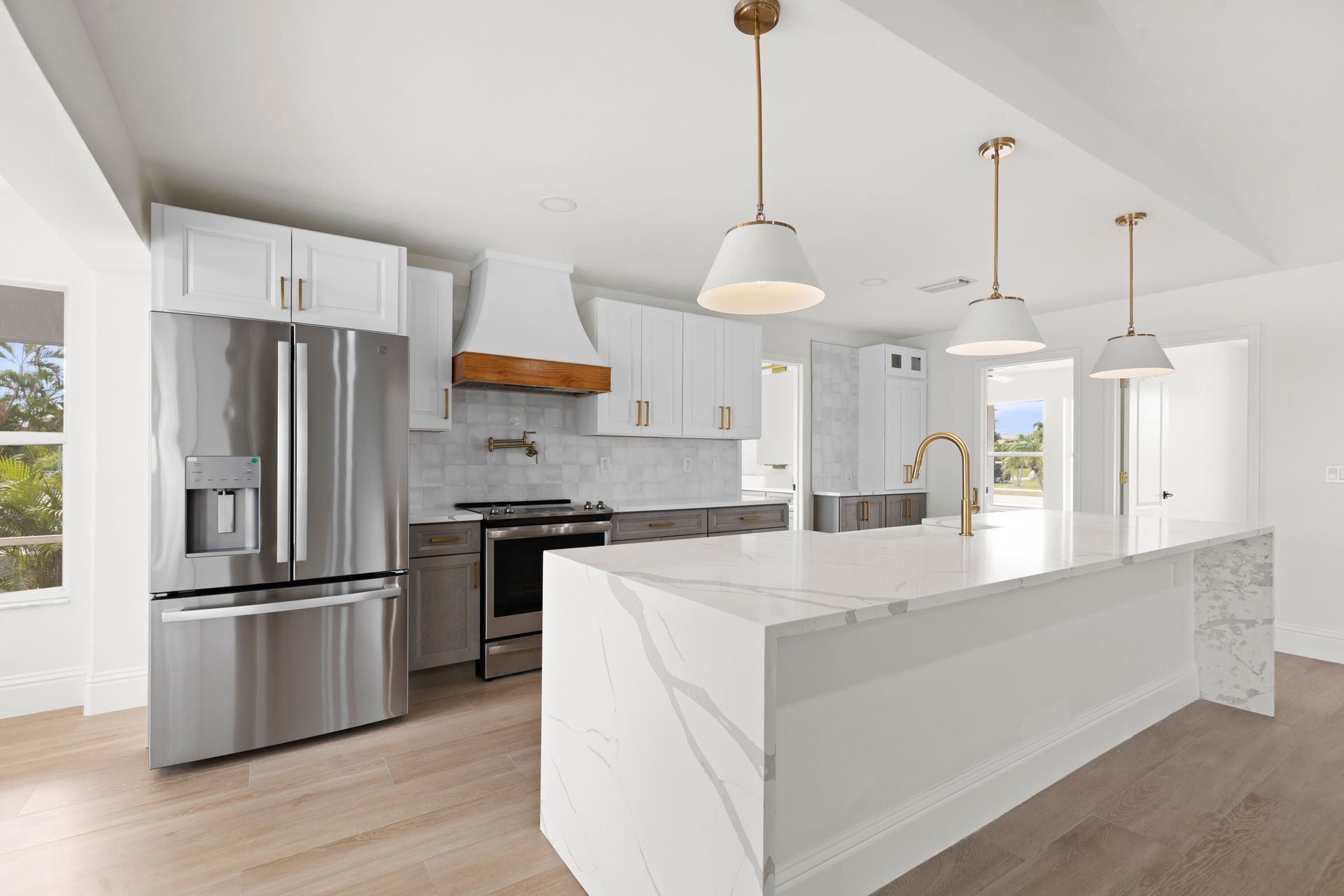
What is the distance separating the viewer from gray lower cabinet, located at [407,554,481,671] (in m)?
3.31

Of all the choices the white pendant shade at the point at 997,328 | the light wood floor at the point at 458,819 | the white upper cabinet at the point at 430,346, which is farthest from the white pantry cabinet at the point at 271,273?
the white pendant shade at the point at 997,328

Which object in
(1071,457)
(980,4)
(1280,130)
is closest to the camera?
(980,4)

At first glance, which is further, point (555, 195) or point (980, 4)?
point (555, 195)

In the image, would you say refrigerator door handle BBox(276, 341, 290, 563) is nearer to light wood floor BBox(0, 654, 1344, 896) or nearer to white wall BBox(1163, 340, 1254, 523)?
light wood floor BBox(0, 654, 1344, 896)

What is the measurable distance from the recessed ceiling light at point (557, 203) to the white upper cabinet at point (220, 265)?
108 centimetres

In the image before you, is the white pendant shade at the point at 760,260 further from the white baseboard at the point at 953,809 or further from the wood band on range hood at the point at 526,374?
the wood band on range hood at the point at 526,374

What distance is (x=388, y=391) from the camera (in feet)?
9.61

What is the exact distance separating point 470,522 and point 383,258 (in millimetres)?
1352

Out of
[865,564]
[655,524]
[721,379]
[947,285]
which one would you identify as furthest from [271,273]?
[947,285]

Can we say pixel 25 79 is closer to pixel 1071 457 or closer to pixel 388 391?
pixel 388 391

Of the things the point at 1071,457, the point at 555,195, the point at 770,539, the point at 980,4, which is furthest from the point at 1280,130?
the point at 1071,457

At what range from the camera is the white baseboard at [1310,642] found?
12.6 ft

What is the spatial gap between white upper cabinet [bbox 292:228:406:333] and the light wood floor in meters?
1.81

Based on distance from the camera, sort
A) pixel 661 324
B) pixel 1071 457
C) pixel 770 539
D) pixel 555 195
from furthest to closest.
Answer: pixel 1071 457 → pixel 661 324 → pixel 555 195 → pixel 770 539
